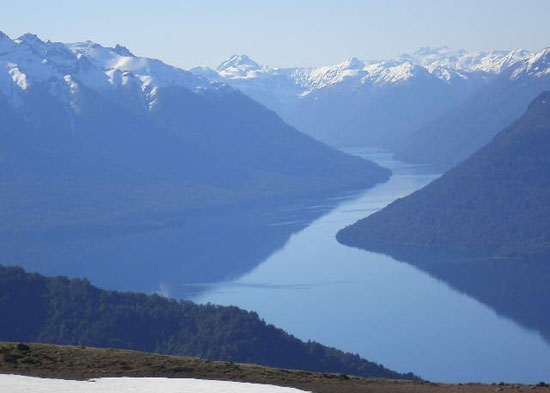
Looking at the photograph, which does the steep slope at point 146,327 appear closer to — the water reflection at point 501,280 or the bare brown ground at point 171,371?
the water reflection at point 501,280

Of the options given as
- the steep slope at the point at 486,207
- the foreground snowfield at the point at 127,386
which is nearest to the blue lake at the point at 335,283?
the steep slope at the point at 486,207

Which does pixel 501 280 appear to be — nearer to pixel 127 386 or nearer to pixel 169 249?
pixel 169 249

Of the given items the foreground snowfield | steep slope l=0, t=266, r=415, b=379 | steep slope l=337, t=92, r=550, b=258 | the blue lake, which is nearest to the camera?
the foreground snowfield

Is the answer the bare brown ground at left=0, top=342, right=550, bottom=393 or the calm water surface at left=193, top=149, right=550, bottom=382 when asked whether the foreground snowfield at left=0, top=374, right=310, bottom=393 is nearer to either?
the bare brown ground at left=0, top=342, right=550, bottom=393

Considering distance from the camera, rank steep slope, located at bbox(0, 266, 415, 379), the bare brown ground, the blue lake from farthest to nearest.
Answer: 1. the blue lake
2. steep slope, located at bbox(0, 266, 415, 379)
3. the bare brown ground

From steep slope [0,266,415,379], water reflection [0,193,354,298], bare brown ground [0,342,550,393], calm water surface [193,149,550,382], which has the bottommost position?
bare brown ground [0,342,550,393]

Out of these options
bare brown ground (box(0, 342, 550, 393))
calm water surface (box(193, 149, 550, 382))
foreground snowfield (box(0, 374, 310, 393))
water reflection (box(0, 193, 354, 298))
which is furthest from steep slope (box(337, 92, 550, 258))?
foreground snowfield (box(0, 374, 310, 393))

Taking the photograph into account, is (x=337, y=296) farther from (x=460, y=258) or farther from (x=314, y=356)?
(x=314, y=356)

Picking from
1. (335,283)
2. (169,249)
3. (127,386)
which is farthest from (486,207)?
(127,386)
